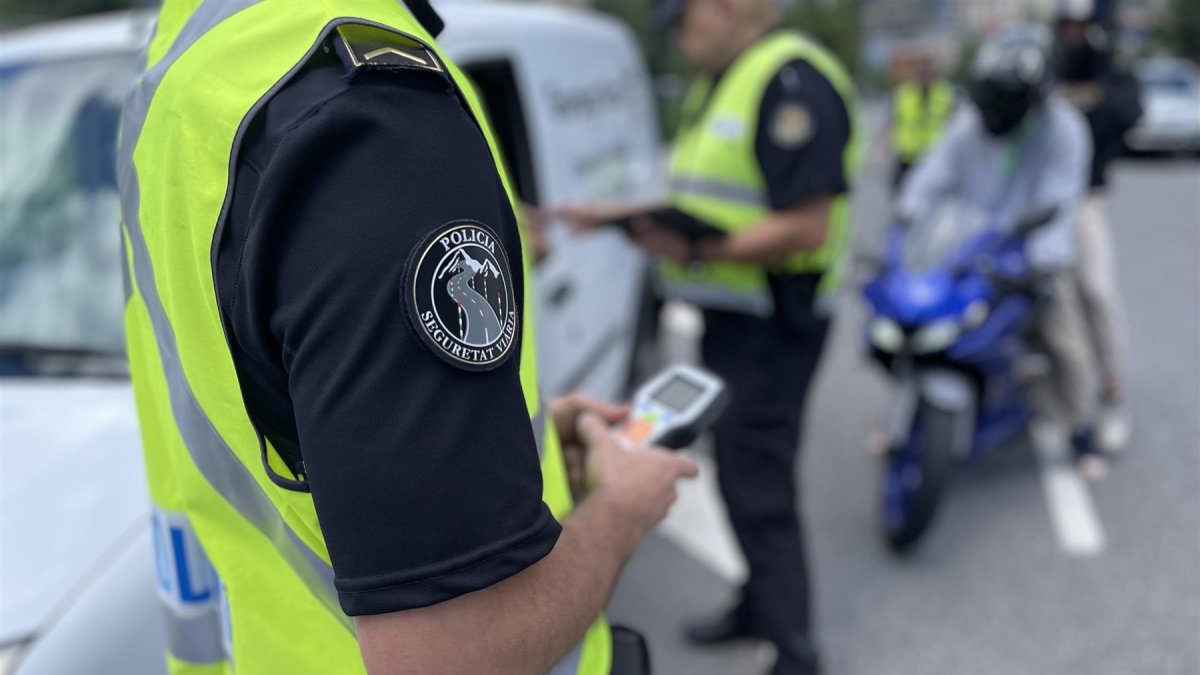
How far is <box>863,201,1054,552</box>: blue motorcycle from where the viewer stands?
321cm

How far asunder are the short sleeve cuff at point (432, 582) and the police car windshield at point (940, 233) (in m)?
2.88

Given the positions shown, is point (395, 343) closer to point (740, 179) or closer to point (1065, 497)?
point (740, 179)

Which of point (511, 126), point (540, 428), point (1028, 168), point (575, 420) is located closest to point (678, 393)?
point (575, 420)

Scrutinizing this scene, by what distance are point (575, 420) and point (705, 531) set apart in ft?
7.79

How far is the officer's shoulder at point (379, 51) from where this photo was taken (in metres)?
0.79

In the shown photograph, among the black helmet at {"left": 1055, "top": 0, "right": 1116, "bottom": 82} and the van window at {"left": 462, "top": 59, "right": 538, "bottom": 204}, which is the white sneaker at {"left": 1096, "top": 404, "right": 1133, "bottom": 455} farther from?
the van window at {"left": 462, "top": 59, "right": 538, "bottom": 204}

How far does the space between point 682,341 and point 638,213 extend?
3555 millimetres

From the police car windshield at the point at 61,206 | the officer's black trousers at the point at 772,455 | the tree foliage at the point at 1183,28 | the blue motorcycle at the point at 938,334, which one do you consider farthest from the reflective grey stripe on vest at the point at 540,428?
the tree foliage at the point at 1183,28

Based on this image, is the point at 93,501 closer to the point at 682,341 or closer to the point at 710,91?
the point at 710,91

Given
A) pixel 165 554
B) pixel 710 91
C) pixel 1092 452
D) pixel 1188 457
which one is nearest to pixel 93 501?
pixel 165 554

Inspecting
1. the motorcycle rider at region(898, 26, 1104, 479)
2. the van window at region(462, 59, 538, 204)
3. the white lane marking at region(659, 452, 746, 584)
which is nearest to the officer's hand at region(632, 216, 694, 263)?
the van window at region(462, 59, 538, 204)

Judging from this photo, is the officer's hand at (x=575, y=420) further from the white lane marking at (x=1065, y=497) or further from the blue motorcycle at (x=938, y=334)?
the white lane marking at (x=1065, y=497)

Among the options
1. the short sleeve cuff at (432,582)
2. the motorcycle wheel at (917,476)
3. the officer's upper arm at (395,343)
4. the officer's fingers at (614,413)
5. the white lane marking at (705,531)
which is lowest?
the white lane marking at (705,531)

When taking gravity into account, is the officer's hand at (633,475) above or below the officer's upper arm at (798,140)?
above
